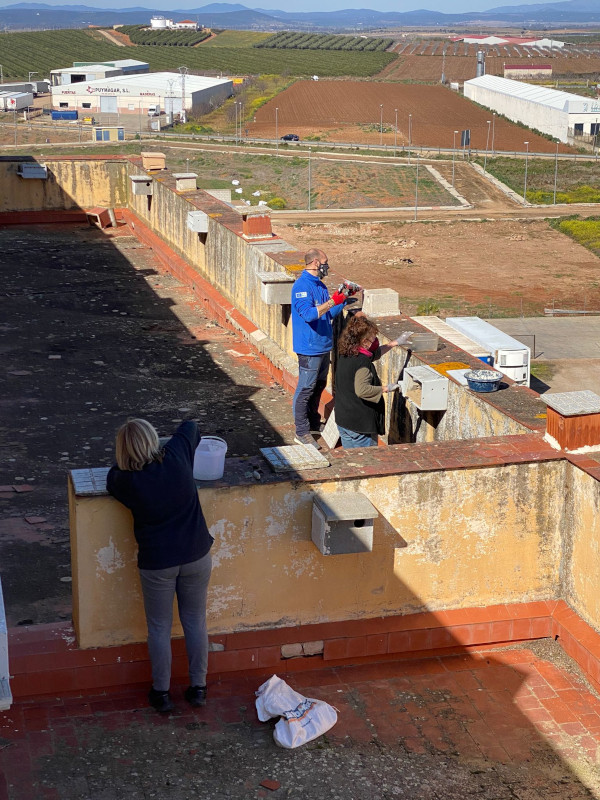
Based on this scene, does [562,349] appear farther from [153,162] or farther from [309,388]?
[309,388]

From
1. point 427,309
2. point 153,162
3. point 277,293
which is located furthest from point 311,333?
point 427,309

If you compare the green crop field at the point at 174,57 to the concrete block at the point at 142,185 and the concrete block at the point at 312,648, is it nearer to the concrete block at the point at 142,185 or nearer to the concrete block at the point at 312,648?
the concrete block at the point at 142,185

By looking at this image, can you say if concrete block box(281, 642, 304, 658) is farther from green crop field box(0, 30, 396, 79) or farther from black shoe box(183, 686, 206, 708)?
green crop field box(0, 30, 396, 79)

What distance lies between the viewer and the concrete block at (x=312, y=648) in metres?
6.16

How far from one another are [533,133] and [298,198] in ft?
91.7

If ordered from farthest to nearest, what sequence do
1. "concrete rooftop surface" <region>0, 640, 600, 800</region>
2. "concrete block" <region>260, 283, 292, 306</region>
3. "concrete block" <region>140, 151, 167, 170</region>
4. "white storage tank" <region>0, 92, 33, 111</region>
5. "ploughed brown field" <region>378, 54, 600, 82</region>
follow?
"ploughed brown field" <region>378, 54, 600, 82</region>, "white storage tank" <region>0, 92, 33, 111</region>, "concrete block" <region>140, 151, 167, 170</region>, "concrete block" <region>260, 283, 292, 306</region>, "concrete rooftop surface" <region>0, 640, 600, 800</region>

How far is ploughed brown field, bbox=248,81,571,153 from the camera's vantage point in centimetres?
7119

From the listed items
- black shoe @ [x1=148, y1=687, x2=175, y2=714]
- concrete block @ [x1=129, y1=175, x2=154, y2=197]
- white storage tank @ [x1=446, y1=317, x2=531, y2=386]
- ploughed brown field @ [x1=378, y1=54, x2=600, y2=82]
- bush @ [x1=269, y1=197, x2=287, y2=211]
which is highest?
ploughed brown field @ [x1=378, y1=54, x2=600, y2=82]

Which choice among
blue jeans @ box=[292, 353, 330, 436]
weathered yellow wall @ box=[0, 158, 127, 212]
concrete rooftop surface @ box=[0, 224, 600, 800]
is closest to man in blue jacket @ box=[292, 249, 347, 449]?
blue jeans @ box=[292, 353, 330, 436]

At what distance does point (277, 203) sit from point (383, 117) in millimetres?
38971

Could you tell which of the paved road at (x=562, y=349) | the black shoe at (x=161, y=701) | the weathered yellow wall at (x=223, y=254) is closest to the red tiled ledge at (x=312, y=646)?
the black shoe at (x=161, y=701)

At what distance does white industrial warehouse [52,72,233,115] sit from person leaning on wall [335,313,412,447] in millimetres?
74634

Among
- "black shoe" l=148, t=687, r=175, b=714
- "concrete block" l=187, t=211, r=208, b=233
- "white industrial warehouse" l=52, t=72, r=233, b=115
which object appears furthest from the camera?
"white industrial warehouse" l=52, t=72, r=233, b=115

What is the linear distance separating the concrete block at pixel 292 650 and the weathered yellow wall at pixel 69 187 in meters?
17.1
